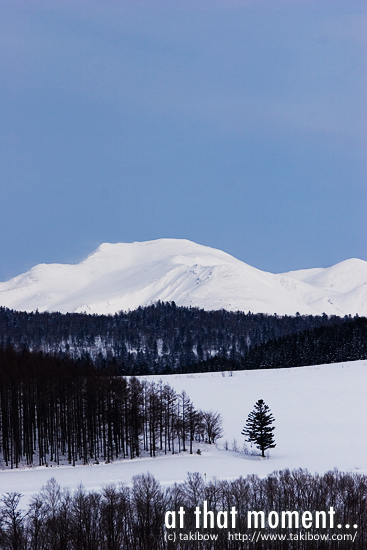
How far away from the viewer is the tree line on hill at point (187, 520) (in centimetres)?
4394

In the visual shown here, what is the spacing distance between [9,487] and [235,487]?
22.5 meters

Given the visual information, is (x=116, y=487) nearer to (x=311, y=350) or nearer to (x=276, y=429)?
(x=276, y=429)

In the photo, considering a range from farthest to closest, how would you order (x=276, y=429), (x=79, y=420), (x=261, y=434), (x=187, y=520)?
(x=276, y=429) < (x=79, y=420) < (x=261, y=434) < (x=187, y=520)

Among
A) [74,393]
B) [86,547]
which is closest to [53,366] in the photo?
[74,393]

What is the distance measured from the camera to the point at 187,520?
47.1 meters

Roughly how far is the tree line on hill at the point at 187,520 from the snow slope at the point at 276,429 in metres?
8.84

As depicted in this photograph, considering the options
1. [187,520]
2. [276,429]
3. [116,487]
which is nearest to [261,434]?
[276,429]

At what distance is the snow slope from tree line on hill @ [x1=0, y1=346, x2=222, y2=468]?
15.3 feet

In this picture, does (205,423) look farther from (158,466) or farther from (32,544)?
(32,544)

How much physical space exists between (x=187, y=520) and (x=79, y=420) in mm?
39807

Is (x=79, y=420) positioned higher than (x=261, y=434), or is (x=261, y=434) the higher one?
(x=79, y=420)

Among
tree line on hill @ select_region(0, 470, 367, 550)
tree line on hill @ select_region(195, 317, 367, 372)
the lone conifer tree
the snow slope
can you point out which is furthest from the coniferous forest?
tree line on hill @ select_region(195, 317, 367, 372)

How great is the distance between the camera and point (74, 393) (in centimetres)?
8788

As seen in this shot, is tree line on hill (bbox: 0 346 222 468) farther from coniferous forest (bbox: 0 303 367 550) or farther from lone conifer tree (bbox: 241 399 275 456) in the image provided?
lone conifer tree (bbox: 241 399 275 456)
